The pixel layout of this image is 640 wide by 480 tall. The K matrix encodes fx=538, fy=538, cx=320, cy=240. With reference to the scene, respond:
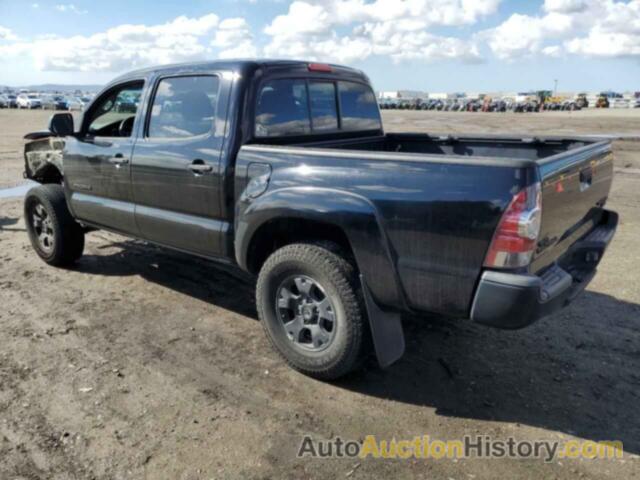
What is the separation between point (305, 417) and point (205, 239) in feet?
5.00

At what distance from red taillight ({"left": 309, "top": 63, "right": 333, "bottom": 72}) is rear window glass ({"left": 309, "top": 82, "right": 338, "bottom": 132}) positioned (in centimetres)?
10

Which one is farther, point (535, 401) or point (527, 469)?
point (535, 401)

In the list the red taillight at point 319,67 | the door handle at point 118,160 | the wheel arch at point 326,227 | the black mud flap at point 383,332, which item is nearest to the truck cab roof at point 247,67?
the red taillight at point 319,67

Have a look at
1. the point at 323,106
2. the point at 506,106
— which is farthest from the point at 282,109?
the point at 506,106

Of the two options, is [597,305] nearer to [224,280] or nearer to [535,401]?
[535,401]

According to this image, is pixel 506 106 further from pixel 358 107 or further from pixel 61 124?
pixel 61 124

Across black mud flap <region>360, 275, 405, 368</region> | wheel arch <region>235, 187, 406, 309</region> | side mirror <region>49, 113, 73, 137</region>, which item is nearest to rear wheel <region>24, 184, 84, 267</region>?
side mirror <region>49, 113, 73, 137</region>

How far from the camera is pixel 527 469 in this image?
Result: 2.67m

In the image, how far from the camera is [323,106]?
14.1ft

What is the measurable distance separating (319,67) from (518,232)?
2.35 metres

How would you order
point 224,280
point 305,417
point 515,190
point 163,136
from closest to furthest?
point 515,190
point 305,417
point 163,136
point 224,280

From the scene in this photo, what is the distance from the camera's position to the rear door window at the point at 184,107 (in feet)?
12.6

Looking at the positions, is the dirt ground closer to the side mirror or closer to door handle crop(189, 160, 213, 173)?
door handle crop(189, 160, 213, 173)

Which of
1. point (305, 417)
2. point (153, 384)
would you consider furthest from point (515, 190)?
point (153, 384)
